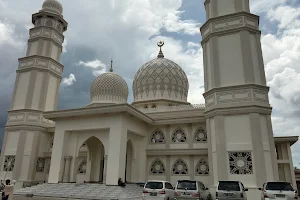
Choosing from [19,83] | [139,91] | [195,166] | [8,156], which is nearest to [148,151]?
[195,166]

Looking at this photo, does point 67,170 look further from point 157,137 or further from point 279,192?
point 279,192

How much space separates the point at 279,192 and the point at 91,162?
1376 centimetres

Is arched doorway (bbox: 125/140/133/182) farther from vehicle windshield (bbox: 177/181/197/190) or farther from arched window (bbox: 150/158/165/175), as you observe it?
vehicle windshield (bbox: 177/181/197/190)

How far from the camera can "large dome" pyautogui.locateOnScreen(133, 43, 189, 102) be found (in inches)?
944

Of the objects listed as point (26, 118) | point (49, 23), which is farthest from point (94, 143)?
point (49, 23)

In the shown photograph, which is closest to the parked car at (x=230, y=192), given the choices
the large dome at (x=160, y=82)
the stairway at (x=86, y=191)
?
the stairway at (x=86, y=191)

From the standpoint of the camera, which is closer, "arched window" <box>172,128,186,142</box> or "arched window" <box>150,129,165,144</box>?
"arched window" <box>172,128,186,142</box>

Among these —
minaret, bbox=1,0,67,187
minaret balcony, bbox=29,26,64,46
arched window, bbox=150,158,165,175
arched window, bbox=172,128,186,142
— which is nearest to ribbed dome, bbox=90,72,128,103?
minaret, bbox=1,0,67,187

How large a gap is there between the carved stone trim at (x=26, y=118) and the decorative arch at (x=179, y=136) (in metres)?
11.6

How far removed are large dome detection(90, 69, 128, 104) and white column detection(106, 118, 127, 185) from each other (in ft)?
31.9

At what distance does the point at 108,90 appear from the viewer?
2517 centimetres

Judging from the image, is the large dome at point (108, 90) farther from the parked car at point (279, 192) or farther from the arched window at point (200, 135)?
the parked car at point (279, 192)

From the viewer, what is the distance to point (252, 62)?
599 inches

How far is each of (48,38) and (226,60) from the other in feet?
56.1
